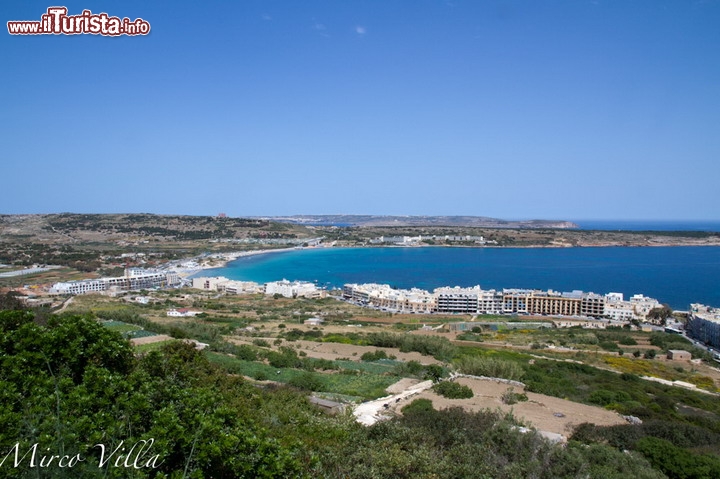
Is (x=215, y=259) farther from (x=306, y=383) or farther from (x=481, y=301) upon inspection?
(x=306, y=383)

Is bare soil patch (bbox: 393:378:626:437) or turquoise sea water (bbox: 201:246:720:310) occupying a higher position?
bare soil patch (bbox: 393:378:626:437)

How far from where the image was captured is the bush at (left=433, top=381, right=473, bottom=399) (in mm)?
11986

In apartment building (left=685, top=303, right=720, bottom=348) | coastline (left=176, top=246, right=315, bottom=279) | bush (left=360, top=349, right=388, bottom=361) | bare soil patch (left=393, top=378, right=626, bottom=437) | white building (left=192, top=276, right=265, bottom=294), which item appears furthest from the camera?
coastline (left=176, top=246, right=315, bottom=279)

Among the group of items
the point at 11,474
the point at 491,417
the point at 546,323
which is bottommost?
the point at 546,323

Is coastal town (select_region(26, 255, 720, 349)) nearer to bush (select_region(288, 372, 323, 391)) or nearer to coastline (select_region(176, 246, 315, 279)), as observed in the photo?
coastline (select_region(176, 246, 315, 279))

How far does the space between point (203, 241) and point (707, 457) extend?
10478 cm

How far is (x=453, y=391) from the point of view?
12.1 meters

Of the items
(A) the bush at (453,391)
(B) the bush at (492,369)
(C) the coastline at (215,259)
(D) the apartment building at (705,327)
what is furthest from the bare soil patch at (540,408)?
(C) the coastline at (215,259)

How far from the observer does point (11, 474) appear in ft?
12.0

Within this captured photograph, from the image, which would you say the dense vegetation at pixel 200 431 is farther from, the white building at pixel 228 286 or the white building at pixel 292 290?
the white building at pixel 228 286

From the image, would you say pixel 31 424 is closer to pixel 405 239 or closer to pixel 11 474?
pixel 11 474

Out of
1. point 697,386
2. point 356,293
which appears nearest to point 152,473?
point 697,386
